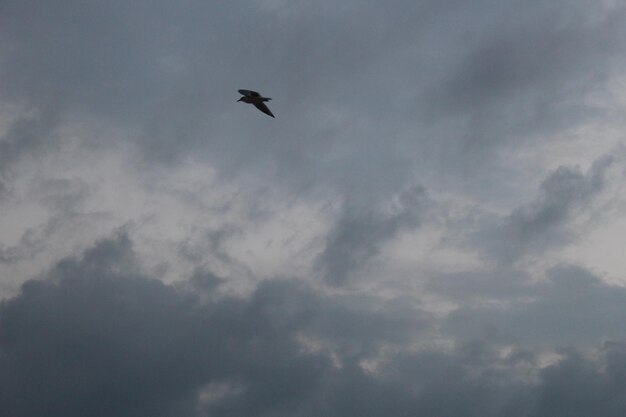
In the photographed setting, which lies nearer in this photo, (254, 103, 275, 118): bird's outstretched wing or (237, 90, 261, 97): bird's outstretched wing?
(237, 90, 261, 97): bird's outstretched wing

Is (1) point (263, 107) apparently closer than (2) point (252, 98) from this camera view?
No

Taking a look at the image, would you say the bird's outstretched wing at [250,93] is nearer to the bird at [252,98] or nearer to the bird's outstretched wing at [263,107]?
the bird at [252,98]

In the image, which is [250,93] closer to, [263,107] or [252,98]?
[252,98]

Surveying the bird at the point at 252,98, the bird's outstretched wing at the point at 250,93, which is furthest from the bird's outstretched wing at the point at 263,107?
the bird's outstretched wing at the point at 250,93

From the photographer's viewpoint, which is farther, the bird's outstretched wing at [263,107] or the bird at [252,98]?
the bird's outstretched wing at [263,107]

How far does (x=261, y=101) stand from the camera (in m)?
121

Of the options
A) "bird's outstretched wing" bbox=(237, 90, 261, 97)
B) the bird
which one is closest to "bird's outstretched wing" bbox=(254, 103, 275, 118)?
the bird

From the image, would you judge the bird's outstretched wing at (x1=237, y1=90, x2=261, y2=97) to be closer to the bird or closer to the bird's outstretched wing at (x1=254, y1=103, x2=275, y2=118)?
the bird

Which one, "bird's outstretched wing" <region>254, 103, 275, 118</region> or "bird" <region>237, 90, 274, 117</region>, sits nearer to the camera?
"bird" <region>237, 90, 274, 117</region>

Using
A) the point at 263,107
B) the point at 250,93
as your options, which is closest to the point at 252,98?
the point at 250,93

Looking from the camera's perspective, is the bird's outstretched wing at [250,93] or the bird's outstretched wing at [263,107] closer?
the bird's outstretched wing at [250,93]
